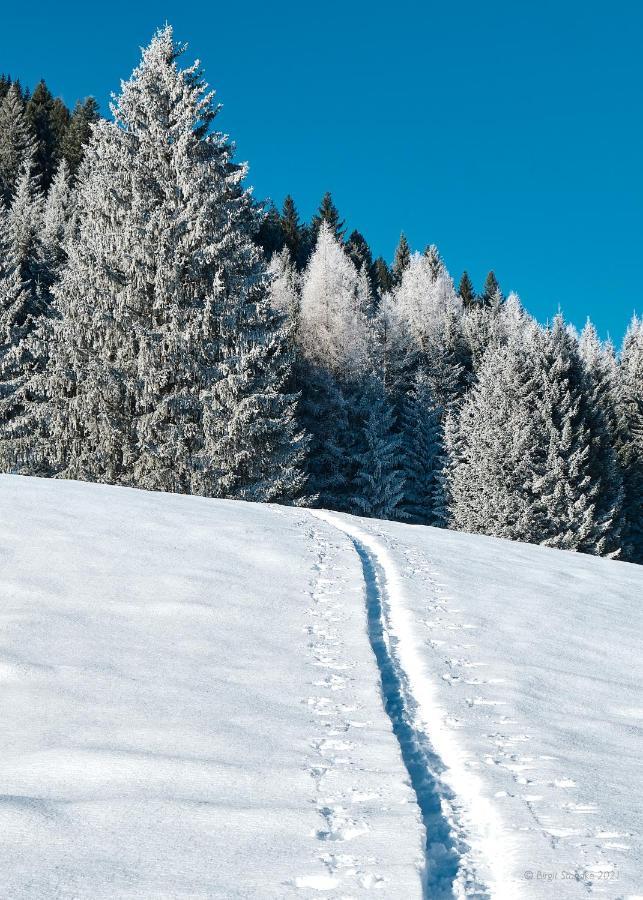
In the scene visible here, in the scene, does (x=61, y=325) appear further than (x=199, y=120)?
No

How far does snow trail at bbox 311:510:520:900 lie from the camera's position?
4078 mm

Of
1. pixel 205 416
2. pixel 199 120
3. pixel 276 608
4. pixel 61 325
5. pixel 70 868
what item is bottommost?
pixel 70 868

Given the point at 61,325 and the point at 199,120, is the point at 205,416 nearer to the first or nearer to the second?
the point at 61,325

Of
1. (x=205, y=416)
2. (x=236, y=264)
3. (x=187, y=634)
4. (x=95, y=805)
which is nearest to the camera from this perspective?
(x=95, y=805)

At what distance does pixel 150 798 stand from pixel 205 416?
15.2 m

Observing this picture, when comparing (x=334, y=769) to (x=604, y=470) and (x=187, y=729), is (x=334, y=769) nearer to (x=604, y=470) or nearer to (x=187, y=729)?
(x=187, y=729)

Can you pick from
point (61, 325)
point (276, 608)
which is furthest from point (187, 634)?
point (61, 325)

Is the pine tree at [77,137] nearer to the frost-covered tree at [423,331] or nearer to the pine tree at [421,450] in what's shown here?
the frost-covered tree at [423,331]

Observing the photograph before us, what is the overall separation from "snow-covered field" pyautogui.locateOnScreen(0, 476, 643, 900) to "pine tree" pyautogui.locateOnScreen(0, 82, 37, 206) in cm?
5264

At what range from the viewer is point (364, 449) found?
111 ft

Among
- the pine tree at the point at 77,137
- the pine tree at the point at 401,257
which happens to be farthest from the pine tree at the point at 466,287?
the pine tree at the point at 77,137

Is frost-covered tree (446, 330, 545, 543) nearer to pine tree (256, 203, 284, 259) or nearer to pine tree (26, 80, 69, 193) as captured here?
pine tree (256, 203, 284, 259)

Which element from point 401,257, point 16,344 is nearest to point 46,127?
point 401,257

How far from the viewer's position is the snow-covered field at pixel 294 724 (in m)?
3.97
